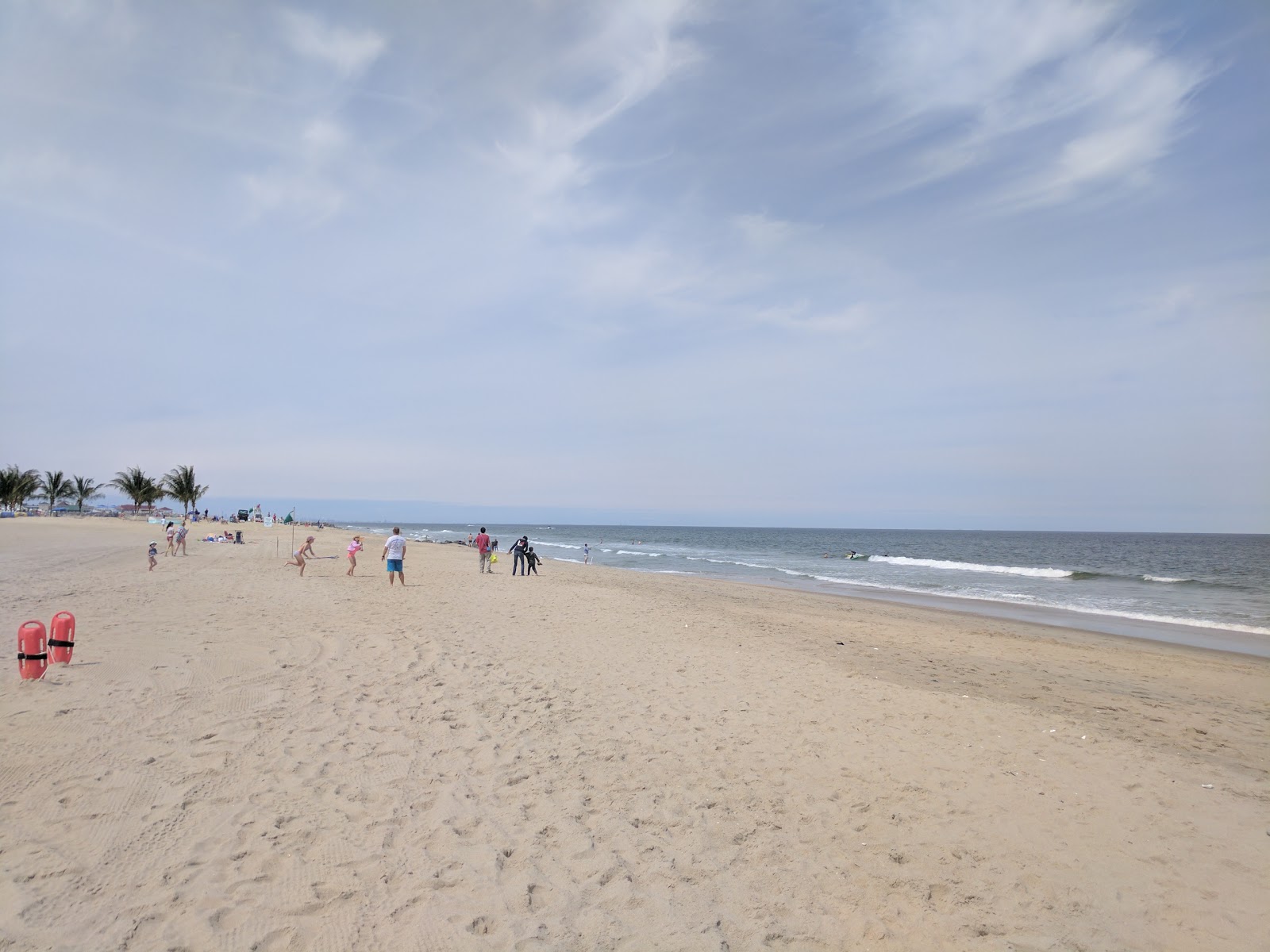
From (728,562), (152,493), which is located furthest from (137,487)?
(728,562)

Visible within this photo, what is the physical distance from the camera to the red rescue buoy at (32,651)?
6637 mm

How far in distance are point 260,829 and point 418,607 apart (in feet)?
31.5

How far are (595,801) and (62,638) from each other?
6.67 m

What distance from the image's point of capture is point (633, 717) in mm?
6883

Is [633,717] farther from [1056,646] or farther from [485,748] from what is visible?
[1056,646]

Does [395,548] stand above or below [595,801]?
above

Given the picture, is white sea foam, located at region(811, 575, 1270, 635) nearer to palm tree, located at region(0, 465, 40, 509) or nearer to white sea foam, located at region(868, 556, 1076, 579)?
white sea foam, located at region(868, 556, 1076, 579)

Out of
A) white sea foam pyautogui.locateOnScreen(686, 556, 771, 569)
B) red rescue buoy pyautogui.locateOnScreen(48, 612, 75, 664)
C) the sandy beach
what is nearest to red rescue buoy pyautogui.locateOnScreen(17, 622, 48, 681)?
the sandy beach

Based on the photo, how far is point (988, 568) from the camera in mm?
42875

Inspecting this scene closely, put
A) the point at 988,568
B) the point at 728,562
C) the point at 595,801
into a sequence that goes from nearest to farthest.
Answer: the point at 595,801 → the point at 988,568 → the point at 728,562

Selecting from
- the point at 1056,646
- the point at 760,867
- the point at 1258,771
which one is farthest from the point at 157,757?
the point at 1056,646

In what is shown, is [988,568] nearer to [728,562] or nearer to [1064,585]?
[1064,585]

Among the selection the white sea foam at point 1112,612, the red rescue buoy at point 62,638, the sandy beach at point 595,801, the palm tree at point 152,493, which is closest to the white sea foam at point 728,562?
the white sea foam at point 1112,612

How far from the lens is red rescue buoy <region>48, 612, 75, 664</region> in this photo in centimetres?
737
